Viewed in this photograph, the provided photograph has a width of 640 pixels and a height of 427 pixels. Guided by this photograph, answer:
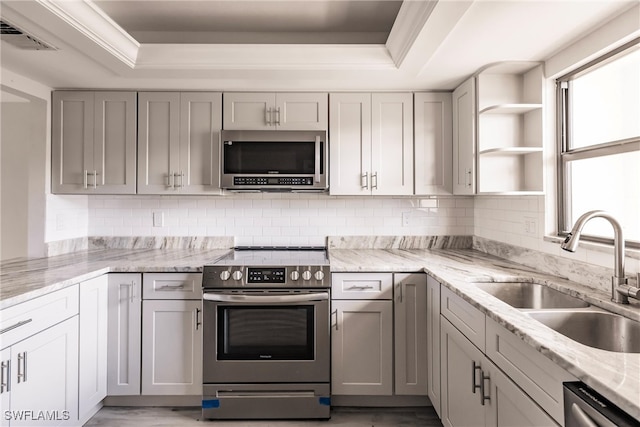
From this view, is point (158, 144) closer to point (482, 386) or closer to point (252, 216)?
point (252, 216)

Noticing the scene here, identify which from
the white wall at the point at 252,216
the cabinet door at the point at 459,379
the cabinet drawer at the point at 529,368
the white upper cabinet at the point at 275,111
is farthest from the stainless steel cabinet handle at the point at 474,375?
the white upper cabinet at the point at 275,111

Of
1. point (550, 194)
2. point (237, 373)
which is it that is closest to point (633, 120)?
point (550, 194)

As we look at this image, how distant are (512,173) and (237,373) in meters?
2.19

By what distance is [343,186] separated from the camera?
8.96 feet

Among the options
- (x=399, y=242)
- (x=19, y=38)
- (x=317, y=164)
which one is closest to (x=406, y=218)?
(x=399, y=242)

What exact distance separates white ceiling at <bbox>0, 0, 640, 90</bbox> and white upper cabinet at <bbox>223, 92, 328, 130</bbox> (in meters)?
0.08

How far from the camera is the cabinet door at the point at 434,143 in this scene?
2.74 metres

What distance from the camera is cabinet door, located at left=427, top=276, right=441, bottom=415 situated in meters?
2.11

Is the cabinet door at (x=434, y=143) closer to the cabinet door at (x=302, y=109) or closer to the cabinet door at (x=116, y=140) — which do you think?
the cabinet door at (x=302, y=109)

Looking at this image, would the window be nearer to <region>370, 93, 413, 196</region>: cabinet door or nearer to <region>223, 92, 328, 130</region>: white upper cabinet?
<region>370, 93, 413, 196</region>: cabinet door

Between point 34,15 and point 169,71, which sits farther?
point 169,71

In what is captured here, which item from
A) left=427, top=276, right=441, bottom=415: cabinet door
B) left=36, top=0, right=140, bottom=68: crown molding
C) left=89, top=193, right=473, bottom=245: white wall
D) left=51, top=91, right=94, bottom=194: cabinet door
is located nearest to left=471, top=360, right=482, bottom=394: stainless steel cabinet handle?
left=427, top=276, right=441, bottom=415: cabinet door

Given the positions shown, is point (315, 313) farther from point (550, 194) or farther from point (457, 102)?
point (457, 102)

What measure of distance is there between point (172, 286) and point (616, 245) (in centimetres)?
232
